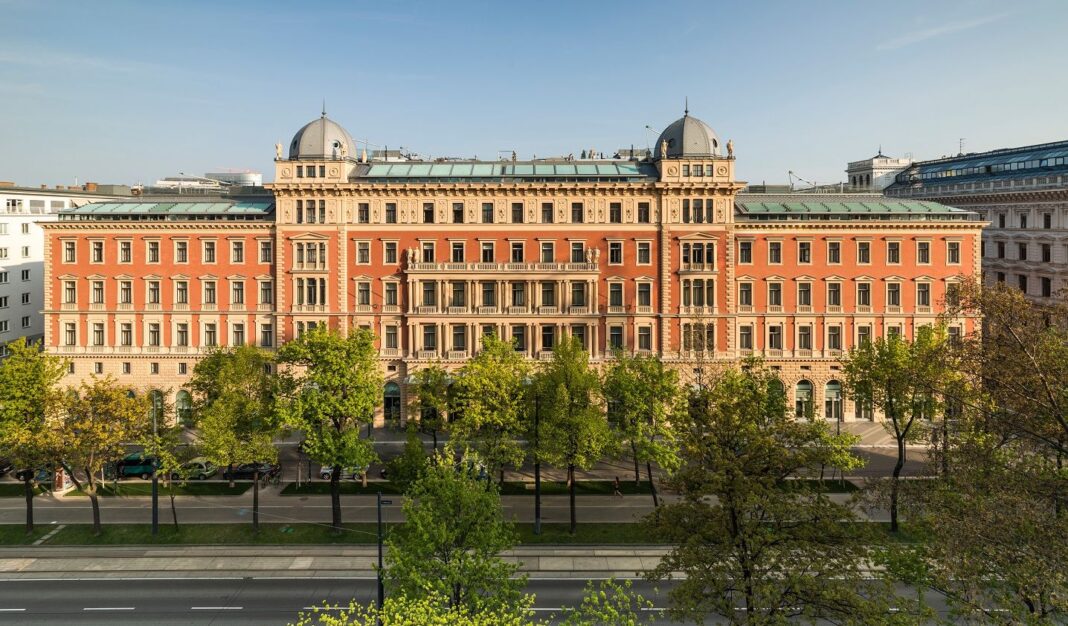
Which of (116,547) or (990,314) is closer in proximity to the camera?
(990,314)

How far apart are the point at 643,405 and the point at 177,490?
125 ft

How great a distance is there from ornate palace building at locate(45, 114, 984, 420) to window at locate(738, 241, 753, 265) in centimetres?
24

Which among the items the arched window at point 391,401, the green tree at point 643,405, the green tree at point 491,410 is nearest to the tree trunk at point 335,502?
the green tree at point 491,410

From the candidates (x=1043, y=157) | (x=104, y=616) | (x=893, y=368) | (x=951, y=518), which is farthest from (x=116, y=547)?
(x=1043, y=157)

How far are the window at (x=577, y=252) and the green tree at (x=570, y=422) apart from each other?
980 inches

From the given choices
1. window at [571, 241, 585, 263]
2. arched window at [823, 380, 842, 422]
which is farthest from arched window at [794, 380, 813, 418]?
window at [571, 241, 585, 263]

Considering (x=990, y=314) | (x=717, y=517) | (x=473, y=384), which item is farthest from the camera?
(x=473, y=384)

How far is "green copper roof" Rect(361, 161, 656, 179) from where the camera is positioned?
8262 cm

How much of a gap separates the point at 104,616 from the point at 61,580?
7.65 metres

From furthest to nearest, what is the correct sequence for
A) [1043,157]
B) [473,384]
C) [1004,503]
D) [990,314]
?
[1043,157] → [473,384] → [990,314] → [1004,503]

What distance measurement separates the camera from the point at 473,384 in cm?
5600

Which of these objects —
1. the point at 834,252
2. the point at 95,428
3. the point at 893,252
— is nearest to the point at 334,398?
the point at 95,428

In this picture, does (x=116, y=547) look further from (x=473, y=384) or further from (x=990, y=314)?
(x=990, y=314)

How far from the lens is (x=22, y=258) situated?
104 metres
